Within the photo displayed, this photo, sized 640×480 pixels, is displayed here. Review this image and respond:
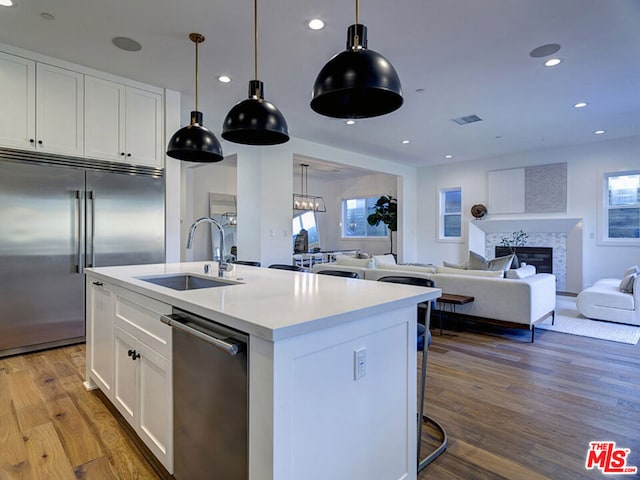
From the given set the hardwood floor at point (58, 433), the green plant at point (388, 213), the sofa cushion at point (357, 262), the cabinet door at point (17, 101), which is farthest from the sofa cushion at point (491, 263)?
the cabinet door at point (17, 101)

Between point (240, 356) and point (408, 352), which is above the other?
point (240, 356)

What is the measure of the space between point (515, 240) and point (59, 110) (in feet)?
26.6

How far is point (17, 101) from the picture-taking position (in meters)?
3.34

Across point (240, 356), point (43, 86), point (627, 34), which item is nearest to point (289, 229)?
point (43, 86)

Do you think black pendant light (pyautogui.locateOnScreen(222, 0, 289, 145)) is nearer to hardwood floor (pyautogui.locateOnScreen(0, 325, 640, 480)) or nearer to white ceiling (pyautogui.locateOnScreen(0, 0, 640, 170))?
white ceiling (pyautogui.locateOnScreen(0, 0, 640, 170))

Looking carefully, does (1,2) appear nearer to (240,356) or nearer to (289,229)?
(240,356)

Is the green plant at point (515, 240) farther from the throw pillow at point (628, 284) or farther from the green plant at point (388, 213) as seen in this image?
the throw pillow at point (628, 284)

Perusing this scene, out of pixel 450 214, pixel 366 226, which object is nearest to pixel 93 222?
pixel 450 214

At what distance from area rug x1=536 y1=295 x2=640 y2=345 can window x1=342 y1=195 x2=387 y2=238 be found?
19.2 ft

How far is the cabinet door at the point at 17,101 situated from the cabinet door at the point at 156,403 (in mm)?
2815

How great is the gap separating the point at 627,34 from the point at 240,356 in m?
4.05

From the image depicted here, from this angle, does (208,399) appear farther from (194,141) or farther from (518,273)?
(518,273)

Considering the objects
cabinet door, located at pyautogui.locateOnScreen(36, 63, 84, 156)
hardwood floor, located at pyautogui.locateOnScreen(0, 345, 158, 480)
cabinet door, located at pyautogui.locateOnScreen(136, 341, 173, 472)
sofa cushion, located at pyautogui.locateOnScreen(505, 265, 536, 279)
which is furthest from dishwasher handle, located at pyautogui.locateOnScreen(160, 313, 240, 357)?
sofa cushion, located at pyautogui.locateOnScreen(505, 265, 536, 279)

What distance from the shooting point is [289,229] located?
648 cm
